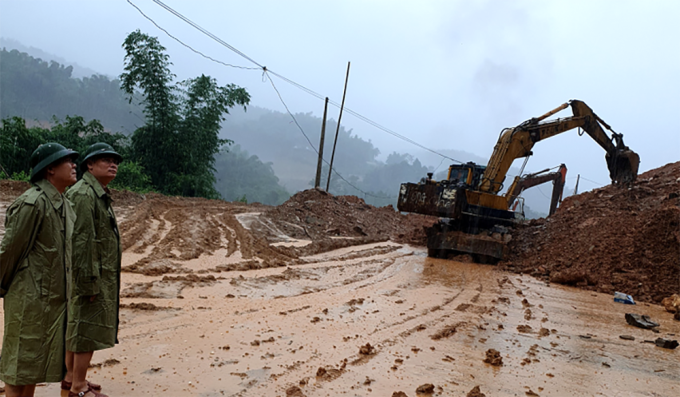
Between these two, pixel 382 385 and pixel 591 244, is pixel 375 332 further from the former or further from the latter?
pixel 591 244

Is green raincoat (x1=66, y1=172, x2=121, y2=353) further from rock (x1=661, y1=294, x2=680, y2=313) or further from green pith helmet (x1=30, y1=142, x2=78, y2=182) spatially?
rock (x1=661, y1=294, x2=680, y2=313)

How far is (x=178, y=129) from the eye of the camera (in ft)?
81.8

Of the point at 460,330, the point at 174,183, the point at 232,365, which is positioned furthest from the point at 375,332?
the point at 174,183

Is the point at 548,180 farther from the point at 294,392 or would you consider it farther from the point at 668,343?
the point at 294,392

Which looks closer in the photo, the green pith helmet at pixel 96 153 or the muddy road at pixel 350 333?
the green pith helmet at pixel 96 153

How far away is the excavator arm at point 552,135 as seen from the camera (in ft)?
45.1

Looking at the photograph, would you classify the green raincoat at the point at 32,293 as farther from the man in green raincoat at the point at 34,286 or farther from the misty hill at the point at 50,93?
the misty hill at the point at 50,93

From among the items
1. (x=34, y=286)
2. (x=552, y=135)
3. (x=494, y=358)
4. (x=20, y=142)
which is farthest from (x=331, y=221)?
(x=34, y=286)

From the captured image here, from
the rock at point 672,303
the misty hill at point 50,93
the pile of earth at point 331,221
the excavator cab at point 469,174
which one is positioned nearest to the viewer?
the rock at point 672,303

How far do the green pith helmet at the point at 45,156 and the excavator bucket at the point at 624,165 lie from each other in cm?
1738

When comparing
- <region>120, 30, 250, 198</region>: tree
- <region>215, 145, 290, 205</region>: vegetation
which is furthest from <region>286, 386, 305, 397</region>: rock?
<region>215, 145, 290, 205</region>: vegetation

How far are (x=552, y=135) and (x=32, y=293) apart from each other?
1510 cm

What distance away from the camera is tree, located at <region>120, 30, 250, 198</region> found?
23797 mm

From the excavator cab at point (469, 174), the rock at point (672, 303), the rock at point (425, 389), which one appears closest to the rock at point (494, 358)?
the rock at point (425, 389)
